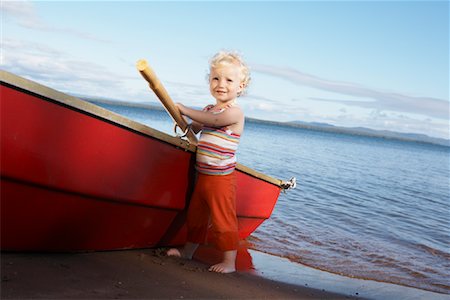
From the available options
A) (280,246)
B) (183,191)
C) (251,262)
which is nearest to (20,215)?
(183,191)

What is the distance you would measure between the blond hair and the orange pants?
0.61 meters

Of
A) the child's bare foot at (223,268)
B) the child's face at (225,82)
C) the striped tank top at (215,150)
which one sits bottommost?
the child's bare foot at (223,268)

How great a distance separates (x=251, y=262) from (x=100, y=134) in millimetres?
1782

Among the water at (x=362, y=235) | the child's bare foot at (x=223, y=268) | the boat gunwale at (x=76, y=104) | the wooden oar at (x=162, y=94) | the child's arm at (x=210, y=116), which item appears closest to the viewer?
the boat gunwale at (x=76, y=104)

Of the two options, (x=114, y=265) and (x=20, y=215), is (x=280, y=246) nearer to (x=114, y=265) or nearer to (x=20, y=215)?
(x=114, y=265)

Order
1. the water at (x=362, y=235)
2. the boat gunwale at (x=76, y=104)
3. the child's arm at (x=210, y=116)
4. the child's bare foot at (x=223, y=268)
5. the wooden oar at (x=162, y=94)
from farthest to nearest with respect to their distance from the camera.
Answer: the water at (x=362, y=235)
the child's bare foot at (x=223, y=268)
the child's arm at (x=210, y=116)
the wooden oar at (x=162, y=94)
the boat gunwale at (x=76, y=104)

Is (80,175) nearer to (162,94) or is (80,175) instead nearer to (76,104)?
(76,104)

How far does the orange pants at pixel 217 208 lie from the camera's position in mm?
3160

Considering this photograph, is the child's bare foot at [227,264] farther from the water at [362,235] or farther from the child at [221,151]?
the water at [362,235]

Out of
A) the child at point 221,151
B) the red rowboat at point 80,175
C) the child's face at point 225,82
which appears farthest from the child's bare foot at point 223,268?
the child's face at point 225,82

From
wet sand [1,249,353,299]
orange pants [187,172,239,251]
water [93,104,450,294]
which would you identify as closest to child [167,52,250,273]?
orange pants [187,172,239,251]

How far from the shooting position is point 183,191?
3.27 m

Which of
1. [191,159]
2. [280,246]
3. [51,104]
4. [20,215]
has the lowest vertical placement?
[280,246]

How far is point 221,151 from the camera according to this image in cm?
316
